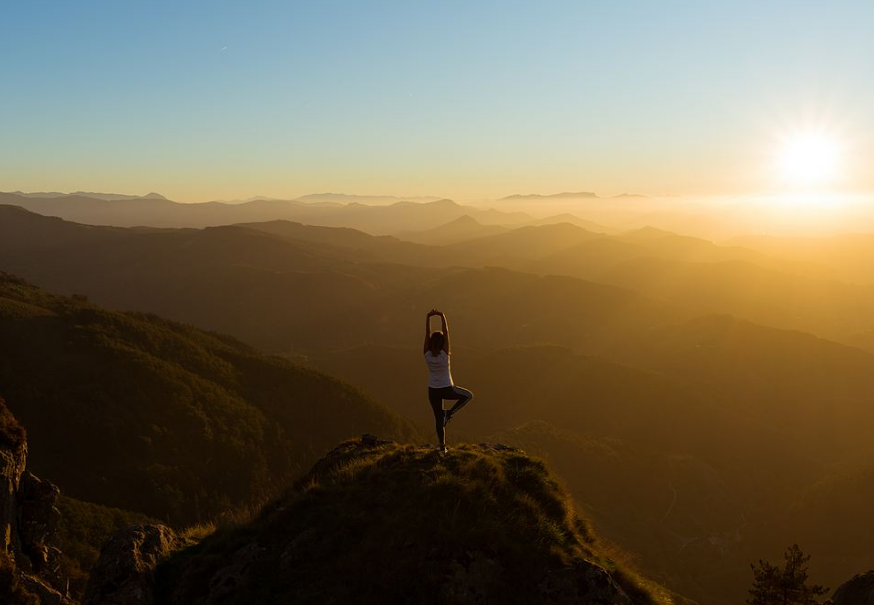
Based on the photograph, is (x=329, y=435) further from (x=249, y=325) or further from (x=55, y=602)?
(x=249, y=325)

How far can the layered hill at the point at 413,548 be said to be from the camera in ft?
29.6

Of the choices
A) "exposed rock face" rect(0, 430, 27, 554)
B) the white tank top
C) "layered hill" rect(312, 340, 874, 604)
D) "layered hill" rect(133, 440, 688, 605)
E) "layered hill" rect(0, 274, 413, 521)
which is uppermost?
the white tank top

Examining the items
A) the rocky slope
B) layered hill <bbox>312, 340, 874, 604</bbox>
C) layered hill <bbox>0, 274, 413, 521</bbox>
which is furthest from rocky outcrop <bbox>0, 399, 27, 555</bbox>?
layered hill <bbox>312, 340, 874, 604</bbox>

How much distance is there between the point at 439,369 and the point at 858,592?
1094cm

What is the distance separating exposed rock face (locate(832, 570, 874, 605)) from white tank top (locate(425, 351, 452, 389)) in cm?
988

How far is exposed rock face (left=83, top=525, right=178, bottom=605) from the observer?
412 inches

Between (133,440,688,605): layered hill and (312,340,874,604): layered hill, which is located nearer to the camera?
(133,440,688,605): layered hill

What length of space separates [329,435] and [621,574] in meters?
72.5

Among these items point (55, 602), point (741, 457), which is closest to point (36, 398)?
point (55, 602)

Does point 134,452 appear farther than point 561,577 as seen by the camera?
Yes

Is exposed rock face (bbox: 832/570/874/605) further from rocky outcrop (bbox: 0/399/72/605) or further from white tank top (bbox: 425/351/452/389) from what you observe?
rocky outcrop (bbox: 0/399/72/605)

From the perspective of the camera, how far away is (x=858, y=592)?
12.0 meters

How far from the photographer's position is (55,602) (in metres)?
12.5

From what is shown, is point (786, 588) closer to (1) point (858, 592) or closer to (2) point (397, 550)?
(1) point (858, 592)
